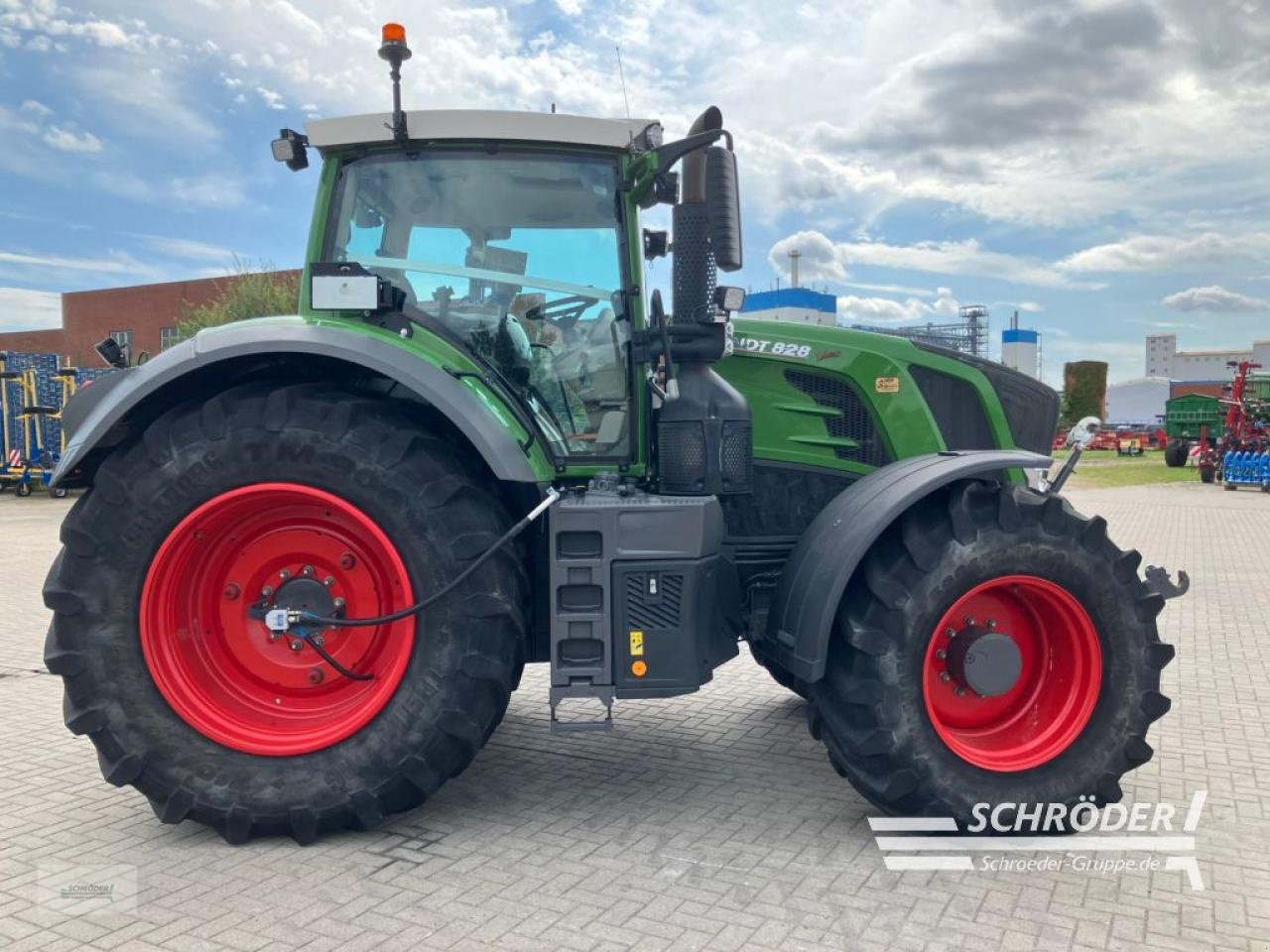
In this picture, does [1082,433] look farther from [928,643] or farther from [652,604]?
[652,604]

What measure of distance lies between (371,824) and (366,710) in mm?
405

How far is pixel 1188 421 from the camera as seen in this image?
31234 millimetres

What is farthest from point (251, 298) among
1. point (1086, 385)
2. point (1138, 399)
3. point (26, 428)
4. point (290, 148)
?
point (1138, 399)

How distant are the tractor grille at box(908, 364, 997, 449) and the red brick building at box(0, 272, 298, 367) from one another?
36.4m

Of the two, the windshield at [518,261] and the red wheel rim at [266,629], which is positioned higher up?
the windshield at [518,261]

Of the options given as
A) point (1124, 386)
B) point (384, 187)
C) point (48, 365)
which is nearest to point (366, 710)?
point (384, 187)

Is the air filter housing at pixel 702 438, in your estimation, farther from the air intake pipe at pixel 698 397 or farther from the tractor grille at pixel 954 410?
the tractor grille at pixel 954 410

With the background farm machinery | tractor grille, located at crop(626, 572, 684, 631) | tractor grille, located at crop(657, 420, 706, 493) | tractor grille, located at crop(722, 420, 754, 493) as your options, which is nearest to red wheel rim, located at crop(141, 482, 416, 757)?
tractor grille, located at crop(626, 572, 684, 631)

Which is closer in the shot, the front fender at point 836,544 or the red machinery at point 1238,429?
the front fender at point 836,544

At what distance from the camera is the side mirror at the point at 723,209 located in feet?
11.5

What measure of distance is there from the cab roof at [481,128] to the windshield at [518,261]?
0.32ft

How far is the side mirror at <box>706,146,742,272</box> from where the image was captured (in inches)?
138

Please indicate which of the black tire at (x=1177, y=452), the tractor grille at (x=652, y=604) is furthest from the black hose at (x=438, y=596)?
the black tire at (x=1177, y=452)

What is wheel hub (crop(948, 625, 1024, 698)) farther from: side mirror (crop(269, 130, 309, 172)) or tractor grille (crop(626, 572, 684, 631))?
side mirror (crop(269, 130, 309, 172))
